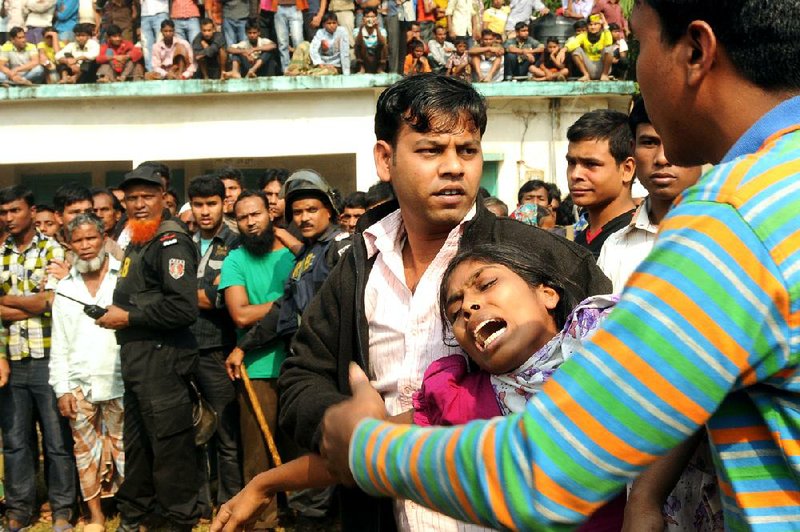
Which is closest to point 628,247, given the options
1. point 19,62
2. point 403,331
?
point 403,331

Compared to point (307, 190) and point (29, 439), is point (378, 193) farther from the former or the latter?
point (29, 439)

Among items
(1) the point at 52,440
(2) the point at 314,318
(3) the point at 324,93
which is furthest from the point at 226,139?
(2) the point at 314,318

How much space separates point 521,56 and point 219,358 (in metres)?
12.0

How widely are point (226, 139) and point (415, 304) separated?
1437 centimetres

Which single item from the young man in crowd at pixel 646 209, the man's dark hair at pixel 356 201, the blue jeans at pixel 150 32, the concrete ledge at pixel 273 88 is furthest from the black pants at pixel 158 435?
the blue jeans at pixel 150 32

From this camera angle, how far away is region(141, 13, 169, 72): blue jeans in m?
17.5

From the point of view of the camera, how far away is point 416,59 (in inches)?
672

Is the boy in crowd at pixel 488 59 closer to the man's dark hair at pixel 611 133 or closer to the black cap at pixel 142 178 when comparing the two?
the black cap at pixel 142 178

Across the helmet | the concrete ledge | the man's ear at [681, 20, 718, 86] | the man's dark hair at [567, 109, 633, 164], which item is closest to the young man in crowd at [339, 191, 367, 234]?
the helmet

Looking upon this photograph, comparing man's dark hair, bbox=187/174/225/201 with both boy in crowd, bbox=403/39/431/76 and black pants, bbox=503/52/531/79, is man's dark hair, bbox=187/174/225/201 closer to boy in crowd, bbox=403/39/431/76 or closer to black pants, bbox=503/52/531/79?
boy in crowd, bbox=403/39/431/76

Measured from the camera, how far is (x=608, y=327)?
1284 millimetres

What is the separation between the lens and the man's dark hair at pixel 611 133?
16.0 feet

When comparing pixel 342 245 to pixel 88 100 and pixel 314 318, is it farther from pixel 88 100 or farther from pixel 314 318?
pixel 88 100

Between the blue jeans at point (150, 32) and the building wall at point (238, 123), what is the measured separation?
127 centimetres
